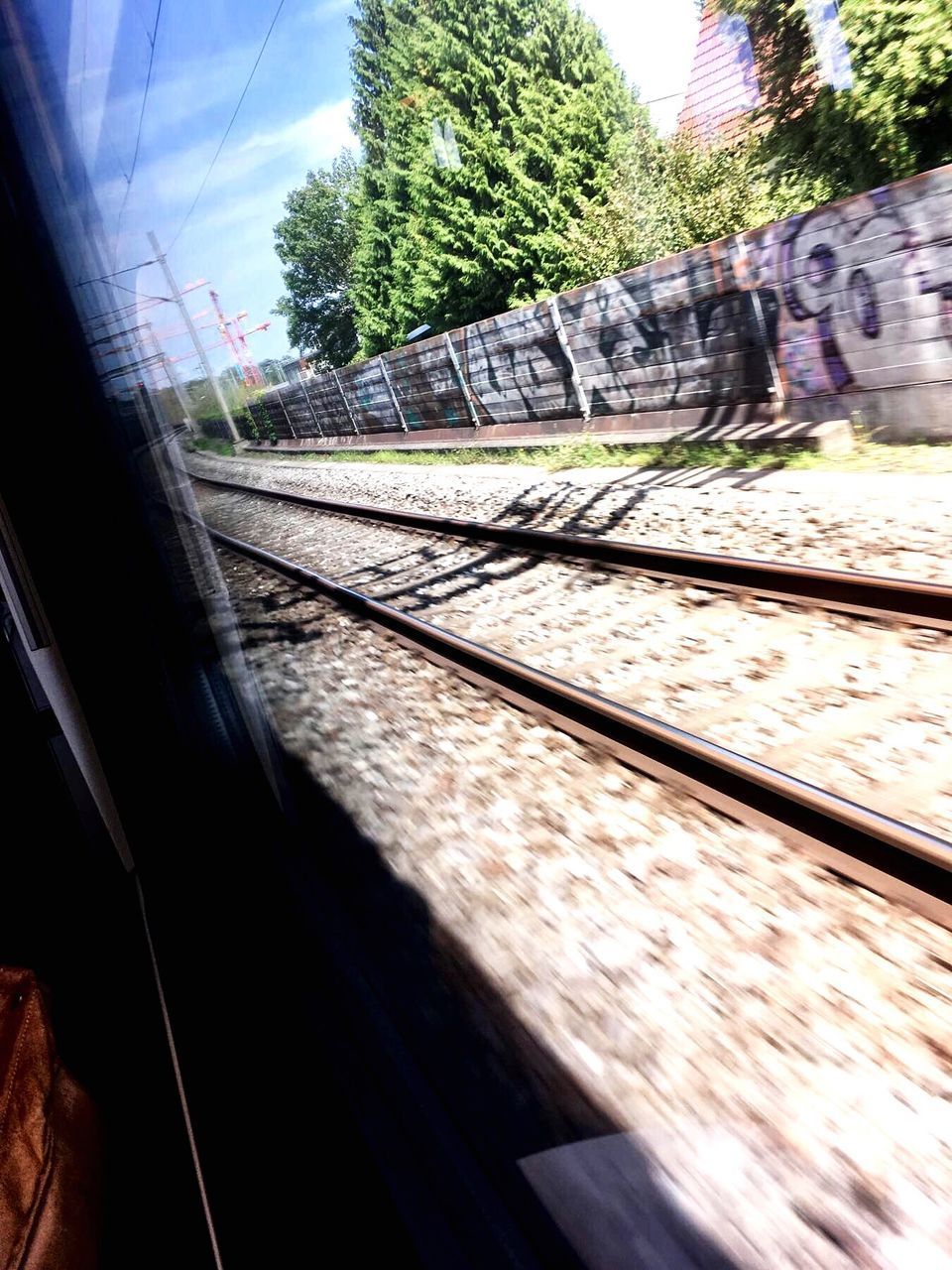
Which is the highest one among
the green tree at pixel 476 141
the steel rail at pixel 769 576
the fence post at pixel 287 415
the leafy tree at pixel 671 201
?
the green tree at pixel 476 141

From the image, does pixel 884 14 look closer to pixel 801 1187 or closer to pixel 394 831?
pixel 394 831

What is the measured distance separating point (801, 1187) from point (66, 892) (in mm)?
1847

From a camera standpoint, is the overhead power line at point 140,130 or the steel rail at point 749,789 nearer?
the steel rail at point 749,789

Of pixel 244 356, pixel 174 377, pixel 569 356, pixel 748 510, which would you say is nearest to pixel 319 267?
pixel 244 356

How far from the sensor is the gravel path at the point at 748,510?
469cm

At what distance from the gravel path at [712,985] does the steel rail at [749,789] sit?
0.07 meters

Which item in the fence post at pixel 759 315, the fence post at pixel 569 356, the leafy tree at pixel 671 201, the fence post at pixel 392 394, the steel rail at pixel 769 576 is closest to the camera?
the steel rail at pixel 769 576

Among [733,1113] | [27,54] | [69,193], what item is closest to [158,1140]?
[733,1113]

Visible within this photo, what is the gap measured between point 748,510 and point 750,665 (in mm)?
2650

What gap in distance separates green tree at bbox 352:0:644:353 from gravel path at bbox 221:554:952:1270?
14.9 m

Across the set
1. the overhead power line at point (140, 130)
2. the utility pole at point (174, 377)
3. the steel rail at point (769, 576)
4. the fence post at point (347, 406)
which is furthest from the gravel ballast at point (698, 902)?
the fence post at point (347, 406)

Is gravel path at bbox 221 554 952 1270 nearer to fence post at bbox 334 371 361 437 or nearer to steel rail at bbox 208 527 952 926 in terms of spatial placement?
steel rail at bbox 208 527 952 926

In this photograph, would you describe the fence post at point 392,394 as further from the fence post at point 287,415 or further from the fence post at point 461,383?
the fence post at point 287,415

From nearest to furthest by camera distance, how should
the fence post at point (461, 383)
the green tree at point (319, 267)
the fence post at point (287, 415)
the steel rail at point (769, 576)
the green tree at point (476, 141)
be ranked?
the steel rail at point (769, 576), the fence post at point (461, 383), the green tree at point (476, 141), the fence post at point (287, 415), the green tree at point (319, 267)
